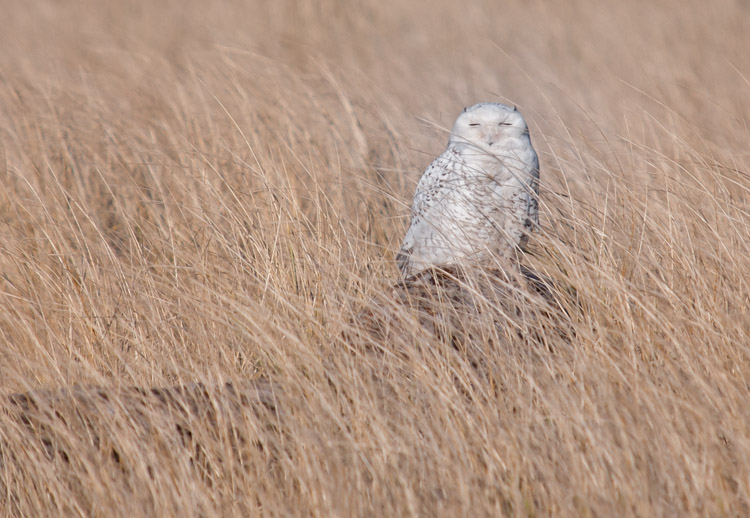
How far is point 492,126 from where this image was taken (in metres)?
2.87

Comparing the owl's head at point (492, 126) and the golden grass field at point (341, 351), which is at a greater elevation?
the owl's head at point (492, 126)

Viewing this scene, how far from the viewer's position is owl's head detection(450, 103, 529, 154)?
285 cm

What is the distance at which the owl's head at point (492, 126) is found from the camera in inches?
112

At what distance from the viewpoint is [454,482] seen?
180cm

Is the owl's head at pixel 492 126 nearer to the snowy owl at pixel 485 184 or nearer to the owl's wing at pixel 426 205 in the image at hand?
the snowy owl at pixel 485 184

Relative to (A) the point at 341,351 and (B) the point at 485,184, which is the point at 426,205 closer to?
(B) the point at 485,184

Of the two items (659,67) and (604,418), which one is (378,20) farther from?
(604,418)

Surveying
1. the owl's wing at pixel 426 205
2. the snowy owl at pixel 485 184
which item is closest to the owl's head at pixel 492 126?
the snowy owl at pixel 485 184

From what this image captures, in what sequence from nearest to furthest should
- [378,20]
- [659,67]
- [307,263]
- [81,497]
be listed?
[81,497] < [307,263] < [659,67] < [378,20]

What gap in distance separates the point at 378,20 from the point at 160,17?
237cm

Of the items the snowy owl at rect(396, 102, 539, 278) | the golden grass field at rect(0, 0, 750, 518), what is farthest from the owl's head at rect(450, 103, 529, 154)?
the golden grass field at rect(0, 0, 750, 518)

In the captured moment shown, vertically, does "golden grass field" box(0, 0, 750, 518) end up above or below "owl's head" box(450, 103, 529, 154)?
below

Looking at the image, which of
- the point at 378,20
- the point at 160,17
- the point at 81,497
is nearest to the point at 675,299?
the point at 81,497

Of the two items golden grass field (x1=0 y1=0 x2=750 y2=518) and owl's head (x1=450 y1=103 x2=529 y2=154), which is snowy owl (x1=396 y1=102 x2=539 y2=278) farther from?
golden grass field (x1=0 y1=0 x2=750 y2=518)
